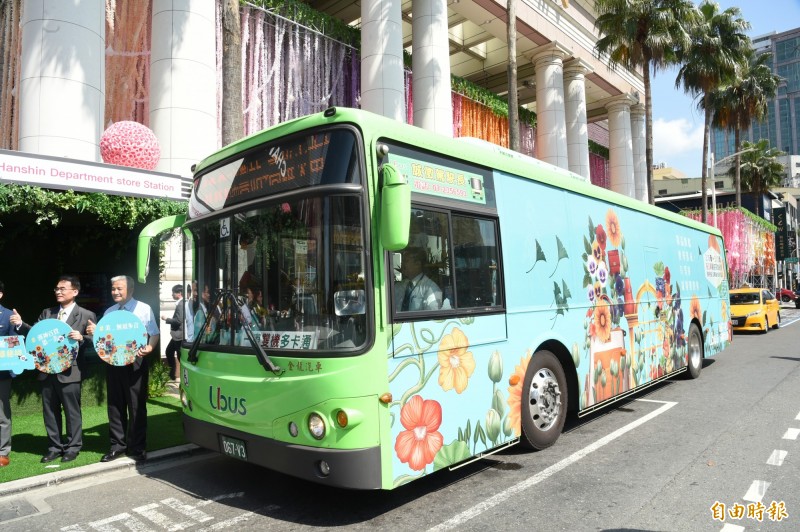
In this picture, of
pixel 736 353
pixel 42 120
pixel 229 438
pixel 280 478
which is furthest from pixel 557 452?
pixel 736 353

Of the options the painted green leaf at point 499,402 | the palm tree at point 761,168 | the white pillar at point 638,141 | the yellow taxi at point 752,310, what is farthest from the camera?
the palm tree at point 761,168

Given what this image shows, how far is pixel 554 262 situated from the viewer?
6113 millimetres

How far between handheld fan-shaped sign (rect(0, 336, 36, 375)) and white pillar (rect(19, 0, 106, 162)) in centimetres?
485

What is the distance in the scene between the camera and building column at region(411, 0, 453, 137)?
16.3 meters

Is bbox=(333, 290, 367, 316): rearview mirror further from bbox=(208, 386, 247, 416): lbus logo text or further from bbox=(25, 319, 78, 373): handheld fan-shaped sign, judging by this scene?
bbox=(25, 319, 78, 373): handheld fan-shaped sign

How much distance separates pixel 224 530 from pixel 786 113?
14675 cm

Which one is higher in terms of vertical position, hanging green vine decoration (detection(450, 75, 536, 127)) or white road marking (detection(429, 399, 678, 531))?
hanging green vine decoration (detection(450, 75, 536, 127))

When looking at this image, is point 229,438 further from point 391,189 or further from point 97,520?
point 391,189

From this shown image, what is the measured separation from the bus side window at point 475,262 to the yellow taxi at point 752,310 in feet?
65.9

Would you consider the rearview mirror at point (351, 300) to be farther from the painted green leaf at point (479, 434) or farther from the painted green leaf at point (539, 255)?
the painted green leaf at point (539, 255)

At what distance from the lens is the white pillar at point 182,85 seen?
11.0m

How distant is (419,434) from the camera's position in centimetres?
421

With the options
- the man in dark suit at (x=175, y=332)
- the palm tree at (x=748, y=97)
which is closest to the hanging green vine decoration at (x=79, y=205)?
the man in dark suit at (x=175, y=332)

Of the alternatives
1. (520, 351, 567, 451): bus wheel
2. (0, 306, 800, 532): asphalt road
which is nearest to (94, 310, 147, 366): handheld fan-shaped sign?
(0, 306, 800, 532): asphalt road
